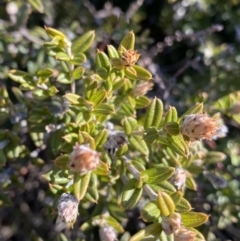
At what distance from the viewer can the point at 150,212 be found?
137cm

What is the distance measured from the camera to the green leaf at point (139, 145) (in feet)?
5.34

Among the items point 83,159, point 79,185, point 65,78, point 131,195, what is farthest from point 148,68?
point 83,159

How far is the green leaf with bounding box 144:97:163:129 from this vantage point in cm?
154

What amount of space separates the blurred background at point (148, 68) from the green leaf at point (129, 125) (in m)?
0.42

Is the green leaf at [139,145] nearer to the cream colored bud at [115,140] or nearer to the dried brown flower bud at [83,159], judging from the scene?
the cream colored bud at [115,140]

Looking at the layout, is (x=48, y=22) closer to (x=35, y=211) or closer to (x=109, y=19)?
(x=109, y=19)

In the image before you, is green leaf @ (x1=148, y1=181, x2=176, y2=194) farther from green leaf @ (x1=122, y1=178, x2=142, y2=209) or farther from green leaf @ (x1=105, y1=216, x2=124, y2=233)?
green leaf @ (x1=105, y1=216, x2=124, y2=233)

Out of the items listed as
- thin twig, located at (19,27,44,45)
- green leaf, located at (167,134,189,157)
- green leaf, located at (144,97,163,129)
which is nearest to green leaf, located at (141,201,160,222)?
green leaf, located at (167,134,189,157)

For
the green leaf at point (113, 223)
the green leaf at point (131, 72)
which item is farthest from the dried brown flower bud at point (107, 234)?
the green leaf at point (131, 72)

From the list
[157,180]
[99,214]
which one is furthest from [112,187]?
[157,180]

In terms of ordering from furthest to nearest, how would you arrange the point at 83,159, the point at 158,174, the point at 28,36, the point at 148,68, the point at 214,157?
the point at 148,68
the point at 28,36
the point at 214,157
the point at 158,174
the point at 83,159

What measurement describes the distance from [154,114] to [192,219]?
38 cm

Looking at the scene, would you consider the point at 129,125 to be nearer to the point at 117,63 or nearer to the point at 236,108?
the point at 117,63

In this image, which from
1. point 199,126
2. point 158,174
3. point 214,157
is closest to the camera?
point 199,126
